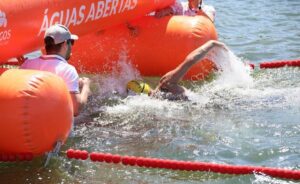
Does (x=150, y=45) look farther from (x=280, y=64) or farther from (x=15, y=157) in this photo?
(x=15, y=157)

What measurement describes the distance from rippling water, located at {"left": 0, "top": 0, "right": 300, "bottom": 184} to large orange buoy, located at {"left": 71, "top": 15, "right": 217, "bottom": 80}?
17 centimetres

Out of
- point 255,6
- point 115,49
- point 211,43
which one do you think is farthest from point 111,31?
point 255,6

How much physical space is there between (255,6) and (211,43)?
6937mm

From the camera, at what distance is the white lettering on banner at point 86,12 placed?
17.9 feet

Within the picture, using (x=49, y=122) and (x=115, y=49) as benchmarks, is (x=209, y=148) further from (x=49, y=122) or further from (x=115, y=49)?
(x=115, y=49)

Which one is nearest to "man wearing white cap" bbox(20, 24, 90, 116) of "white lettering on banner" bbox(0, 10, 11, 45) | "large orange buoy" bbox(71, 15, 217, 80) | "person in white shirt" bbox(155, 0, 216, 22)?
"white lettering on banner" bbox(0, 10, 11, 45)

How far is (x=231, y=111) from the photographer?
20.3ft

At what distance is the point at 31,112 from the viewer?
14.1ft

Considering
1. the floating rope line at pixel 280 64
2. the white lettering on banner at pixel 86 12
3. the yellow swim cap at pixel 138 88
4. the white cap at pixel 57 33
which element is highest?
the white lettering on banner at pixel 86 12

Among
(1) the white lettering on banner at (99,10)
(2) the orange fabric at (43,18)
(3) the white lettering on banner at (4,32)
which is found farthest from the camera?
(1) the white lettering on banner at (99,10)

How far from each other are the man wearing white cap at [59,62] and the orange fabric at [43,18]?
155mm

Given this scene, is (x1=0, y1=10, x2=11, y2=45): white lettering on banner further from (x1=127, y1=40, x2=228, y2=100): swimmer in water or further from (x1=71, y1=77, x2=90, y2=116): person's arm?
(x1=127, y1=40, x2=228, y2=100): swimmer in water

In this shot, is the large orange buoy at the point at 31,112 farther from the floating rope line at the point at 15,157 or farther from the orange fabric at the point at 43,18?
the orange fabric at the point at 43,18

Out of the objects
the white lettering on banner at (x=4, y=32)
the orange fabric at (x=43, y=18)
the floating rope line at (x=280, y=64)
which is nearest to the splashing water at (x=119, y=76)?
the orange fabric at (x=43, y=18)
